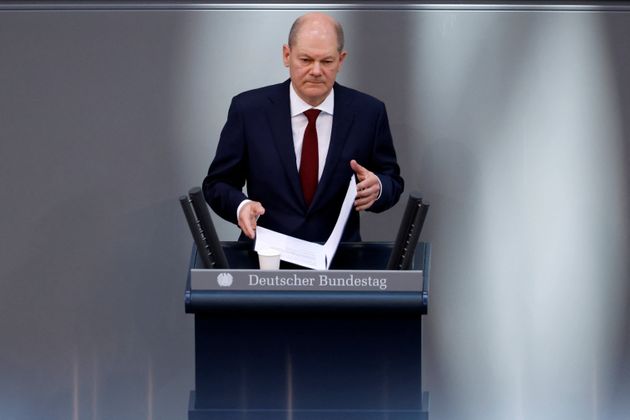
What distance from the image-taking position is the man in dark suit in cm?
368

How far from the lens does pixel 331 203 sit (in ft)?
12.3

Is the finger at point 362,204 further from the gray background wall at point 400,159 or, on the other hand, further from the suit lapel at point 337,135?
the gray background wall at point 400,159

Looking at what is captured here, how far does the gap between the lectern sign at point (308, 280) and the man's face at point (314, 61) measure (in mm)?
749

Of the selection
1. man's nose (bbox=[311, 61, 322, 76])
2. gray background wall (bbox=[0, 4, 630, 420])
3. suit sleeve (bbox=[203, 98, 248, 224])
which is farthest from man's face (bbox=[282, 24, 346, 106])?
gray background wall (bbox=[0, 4, 630, 420])

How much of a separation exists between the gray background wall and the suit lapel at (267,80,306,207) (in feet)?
3.79

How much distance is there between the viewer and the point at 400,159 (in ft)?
18.6

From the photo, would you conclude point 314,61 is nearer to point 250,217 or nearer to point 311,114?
point 311,114

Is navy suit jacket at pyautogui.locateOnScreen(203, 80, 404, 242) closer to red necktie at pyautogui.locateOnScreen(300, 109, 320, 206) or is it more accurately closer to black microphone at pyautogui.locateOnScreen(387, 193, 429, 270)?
red necktie at pyautogui.locateOnScreen(300, 109, 320, 206)

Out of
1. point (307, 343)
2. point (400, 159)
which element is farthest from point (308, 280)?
point (400, 159)

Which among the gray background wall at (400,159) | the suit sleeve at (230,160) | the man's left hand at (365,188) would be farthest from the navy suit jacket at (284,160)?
the gray background wall at (400,159)

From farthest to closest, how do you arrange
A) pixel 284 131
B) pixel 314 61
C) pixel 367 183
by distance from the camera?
pixel 284 131
pixel 314 61
pixel 367 183

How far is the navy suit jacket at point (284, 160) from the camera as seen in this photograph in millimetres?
3719

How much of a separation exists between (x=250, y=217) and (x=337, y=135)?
0.49 metres

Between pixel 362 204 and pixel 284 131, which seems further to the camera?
pixel 284 131
